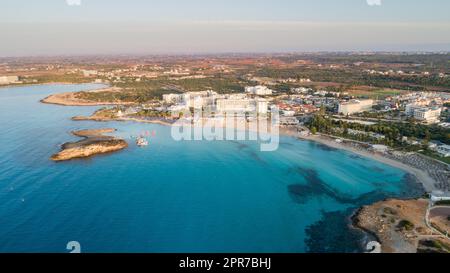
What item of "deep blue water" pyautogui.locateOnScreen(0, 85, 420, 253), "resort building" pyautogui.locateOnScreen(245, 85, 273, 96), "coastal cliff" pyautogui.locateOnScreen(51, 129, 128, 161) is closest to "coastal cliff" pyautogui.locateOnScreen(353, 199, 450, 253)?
"deep blue water" pyautogui.locateOnScreen(0, 85, 420, 253)

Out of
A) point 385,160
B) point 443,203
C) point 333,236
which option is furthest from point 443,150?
point 333,236

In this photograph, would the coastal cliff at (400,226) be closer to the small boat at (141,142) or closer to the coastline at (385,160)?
the coastline at (385,160)

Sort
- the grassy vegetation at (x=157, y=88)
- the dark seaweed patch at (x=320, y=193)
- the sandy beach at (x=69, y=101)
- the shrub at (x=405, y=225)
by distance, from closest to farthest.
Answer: the shrub at (x=405, y=225), the dark seaweed patch at (x=320, y=193), the sandy beach at (x=69, y=101), the grassy vegetation at (x=157, y=88)

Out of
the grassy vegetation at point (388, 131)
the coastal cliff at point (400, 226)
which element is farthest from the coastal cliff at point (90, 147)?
the coastal cliff at point (400, 226)

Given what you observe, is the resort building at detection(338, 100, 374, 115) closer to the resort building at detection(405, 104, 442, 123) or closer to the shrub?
the resort building at detection(405, 104, 442, 123)

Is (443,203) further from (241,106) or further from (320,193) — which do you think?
(241,106)

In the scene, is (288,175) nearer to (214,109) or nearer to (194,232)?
(194,232)
